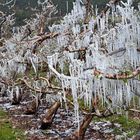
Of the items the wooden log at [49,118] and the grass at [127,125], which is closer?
the grass at [127,125]

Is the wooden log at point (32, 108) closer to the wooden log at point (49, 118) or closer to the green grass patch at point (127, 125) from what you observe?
the wooden log at point (49, 118)

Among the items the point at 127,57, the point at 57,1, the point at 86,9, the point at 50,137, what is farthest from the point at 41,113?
the point at 57,1

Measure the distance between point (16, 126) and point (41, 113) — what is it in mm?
2979

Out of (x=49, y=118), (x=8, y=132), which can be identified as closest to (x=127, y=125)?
(x=49, y=118)

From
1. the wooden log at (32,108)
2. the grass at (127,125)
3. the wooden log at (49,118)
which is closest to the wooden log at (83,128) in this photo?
the grass at (127,125)

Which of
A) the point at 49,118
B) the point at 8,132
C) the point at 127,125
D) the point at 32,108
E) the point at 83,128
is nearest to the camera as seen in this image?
the point at 83,128

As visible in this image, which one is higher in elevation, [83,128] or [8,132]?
[83,128]

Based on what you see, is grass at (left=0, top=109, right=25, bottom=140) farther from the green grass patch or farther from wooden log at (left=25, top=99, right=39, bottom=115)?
the green grass patch

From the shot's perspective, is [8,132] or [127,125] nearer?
[8,132]

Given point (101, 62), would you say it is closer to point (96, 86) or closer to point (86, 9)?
point (96, 86)

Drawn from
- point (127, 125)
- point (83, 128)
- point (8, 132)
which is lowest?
point (8, 132)

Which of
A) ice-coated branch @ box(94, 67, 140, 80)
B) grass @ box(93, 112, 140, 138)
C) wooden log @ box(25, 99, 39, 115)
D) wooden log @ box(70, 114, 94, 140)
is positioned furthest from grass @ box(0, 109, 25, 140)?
ice-coated branch @ box(94, 67, 140, 80)

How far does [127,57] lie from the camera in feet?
37.4

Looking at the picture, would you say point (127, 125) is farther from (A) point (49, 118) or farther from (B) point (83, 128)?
(B) point (83, 128)
